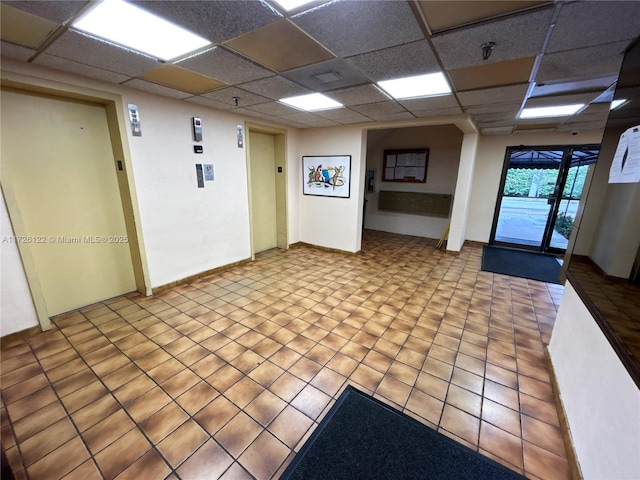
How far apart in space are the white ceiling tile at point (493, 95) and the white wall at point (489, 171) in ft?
9.50

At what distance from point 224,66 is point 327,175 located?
2.93 meters

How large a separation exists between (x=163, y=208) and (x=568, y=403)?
13.4 ft

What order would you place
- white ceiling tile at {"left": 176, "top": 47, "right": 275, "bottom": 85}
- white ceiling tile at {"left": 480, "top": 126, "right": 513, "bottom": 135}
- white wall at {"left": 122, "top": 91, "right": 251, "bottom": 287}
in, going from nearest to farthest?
white ceiling tile at {"left": 176, "top": 47, "right": 275, "bottom": 85}
white wall at {"left": 122, "top": 91, "right": 251, "bottom": 287}
white ceiling tile at {"left": 480, "top": 126, "right": 513, "bottom": 135}

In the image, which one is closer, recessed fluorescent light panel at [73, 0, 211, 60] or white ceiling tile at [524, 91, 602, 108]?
recessed fluorescent light panel at [73, 0, 211, 60]

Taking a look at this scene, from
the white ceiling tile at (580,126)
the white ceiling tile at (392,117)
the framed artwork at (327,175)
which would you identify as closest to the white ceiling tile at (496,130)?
the white ceiling tile at (580,126)

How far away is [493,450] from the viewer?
1457mm

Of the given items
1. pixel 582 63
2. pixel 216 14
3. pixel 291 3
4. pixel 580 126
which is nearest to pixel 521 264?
pixel 580 126

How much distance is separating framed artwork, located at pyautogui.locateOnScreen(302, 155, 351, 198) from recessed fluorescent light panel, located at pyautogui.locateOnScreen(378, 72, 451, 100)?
6.27 ft

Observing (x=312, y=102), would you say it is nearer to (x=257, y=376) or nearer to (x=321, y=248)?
(x=321, y=248)

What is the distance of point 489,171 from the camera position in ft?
17.9

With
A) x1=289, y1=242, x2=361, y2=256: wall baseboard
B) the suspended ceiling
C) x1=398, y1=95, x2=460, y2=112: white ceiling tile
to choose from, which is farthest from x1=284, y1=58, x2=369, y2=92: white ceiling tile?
x1=289, y1=242, x2=361, y2=256: wall baseboard

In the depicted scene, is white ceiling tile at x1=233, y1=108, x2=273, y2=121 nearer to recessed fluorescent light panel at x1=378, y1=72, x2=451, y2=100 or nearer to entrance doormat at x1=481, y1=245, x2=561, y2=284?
recessed fluorescent light panel at x1=378, y1=72, x2=451, y2=100

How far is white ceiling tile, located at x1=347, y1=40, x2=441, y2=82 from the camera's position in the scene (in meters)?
1.77

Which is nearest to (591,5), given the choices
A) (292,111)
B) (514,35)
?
(514,35)
